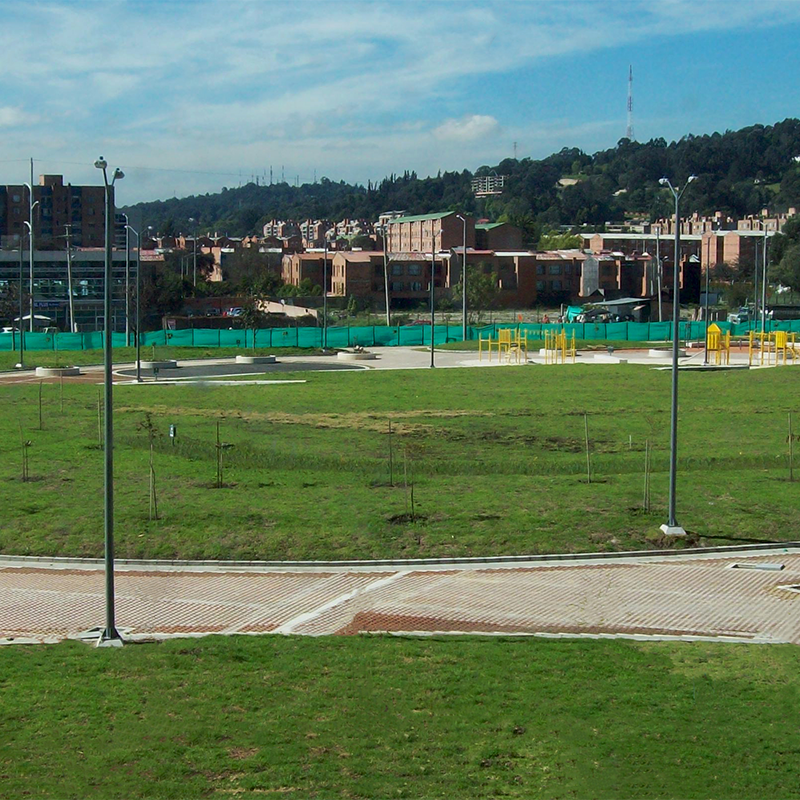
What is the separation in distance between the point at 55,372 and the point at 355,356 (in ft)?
62.2

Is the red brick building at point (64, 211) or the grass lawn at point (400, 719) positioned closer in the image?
the grass lawn at point (400, 719)

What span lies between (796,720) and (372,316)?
96.4 meters

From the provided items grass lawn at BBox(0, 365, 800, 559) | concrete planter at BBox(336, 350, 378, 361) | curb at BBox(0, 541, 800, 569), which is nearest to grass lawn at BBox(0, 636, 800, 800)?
curb at BBox(0, 541, 800, 569)

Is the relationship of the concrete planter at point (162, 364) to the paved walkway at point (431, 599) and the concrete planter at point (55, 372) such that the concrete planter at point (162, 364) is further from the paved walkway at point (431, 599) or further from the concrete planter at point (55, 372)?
the paved walkway at point (431, 599)

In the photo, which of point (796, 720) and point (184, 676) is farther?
point (184, 676)

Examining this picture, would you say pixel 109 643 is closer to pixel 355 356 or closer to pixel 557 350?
pixel 355 356

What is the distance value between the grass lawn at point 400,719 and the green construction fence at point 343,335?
57610 mm

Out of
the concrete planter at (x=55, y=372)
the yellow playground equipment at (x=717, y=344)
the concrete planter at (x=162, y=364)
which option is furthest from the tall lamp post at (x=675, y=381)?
the concrete planter at (x=162, y=364)

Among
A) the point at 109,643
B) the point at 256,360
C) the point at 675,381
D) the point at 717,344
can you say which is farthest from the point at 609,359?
the point at 109,643

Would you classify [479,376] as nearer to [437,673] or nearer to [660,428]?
[660,428]

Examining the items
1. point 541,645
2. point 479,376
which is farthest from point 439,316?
point 541,645

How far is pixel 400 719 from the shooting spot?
13305 millimetres

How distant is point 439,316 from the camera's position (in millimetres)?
110188

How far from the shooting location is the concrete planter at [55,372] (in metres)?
58.2
